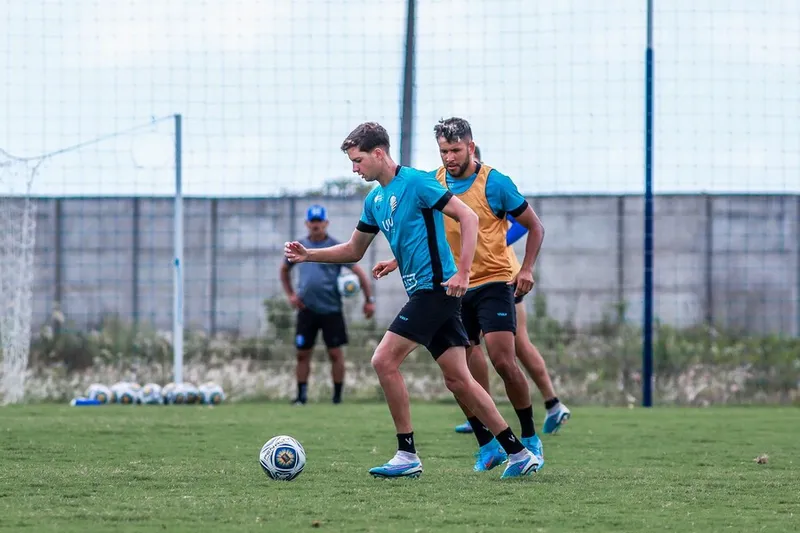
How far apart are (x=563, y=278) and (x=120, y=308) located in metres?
5.30

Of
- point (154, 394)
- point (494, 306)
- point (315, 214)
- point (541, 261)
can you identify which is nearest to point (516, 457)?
point (494, 306)

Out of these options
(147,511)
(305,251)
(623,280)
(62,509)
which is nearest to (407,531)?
(147,511)

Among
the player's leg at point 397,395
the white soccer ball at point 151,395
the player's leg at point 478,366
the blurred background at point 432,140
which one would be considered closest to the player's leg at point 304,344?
the blurred background at point 432,140

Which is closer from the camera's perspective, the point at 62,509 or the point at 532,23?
the point at 62,509

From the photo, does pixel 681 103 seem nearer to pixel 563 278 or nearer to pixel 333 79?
pixel 563 278

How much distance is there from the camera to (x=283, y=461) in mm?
6242

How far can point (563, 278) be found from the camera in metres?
14.8

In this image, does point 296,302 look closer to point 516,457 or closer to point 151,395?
point 151,395

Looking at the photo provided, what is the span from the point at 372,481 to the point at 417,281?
3.42 ft

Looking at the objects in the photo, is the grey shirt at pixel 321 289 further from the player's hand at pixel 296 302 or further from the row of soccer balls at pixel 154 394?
the row of soccer balls at pixel 154 394

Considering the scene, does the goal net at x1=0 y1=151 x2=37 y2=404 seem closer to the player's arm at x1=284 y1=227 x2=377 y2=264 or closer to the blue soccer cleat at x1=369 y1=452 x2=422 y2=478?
the player's arm at x1=284 y1=227 x2=377 y2=264

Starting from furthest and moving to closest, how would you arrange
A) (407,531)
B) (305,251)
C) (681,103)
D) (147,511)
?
(681,103), (305,251), (147,511), (407,531)

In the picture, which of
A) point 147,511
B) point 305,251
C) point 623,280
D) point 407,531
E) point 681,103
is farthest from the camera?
point 623,280

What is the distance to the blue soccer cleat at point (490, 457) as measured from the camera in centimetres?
678
